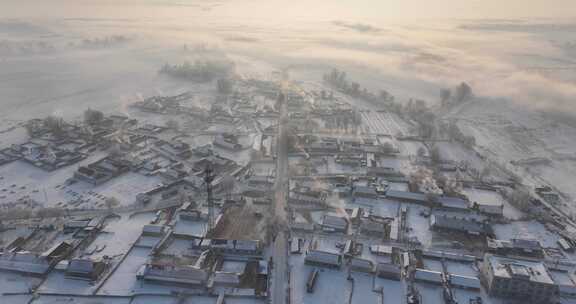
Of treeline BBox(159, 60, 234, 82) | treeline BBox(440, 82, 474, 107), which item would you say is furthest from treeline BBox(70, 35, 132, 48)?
treeline BBox(440, 82, 474, 107)

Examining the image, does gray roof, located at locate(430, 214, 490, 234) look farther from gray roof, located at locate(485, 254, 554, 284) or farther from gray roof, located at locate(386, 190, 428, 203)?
gray roof, located at locate(485, 254, 554, 284)

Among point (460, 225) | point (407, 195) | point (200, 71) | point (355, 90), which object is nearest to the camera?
point (460, 225)

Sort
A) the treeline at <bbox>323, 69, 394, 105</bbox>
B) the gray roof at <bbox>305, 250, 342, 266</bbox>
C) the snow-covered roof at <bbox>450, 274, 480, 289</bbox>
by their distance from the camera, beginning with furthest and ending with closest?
the treeline at <bbox>323, 69, 394, 105</bbox> < the gray roof at <bbox>305, 250, 342, 266</bbox> < the snow-covered roof at <bbox>450, 274, 480, 289</bbox>

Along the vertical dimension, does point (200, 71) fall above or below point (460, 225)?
above

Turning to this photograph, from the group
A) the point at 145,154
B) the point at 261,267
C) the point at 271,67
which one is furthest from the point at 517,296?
the point at 271,67

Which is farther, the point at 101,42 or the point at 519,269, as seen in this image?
the point at 101,42

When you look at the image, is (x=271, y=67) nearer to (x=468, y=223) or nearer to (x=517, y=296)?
(x=468, y=223)

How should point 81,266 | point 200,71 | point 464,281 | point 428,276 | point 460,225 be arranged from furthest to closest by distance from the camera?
point 200,71, point 460,225, point 428,276, point 81,266, point 464,281

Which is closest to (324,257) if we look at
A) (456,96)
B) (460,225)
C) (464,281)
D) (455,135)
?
(464,281)

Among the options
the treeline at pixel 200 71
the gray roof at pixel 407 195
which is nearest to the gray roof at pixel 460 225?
the gray roof at pixel 407 195

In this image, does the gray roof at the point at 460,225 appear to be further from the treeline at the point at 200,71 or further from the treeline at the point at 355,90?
the treeline at the point at 200,71

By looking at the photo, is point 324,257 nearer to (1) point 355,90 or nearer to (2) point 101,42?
(1) point 355,90
